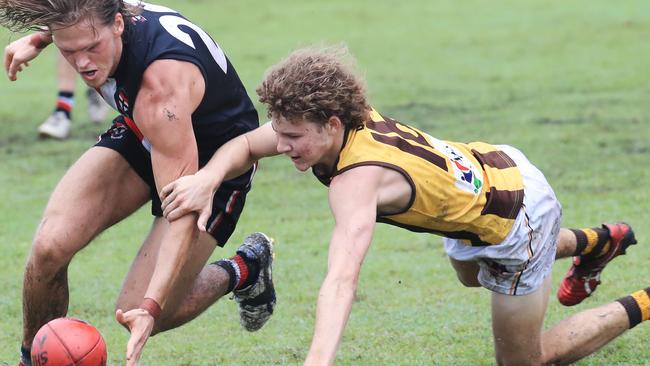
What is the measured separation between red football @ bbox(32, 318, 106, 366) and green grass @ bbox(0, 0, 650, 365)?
135 cm

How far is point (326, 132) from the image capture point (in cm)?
444

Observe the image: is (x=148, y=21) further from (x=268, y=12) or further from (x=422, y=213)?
(x=268, y=12)

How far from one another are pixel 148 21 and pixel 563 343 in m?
2.40

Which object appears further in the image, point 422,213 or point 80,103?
point 80,103

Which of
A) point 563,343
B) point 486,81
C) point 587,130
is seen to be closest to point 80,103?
point 486,81

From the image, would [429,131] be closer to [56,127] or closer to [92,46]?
[56,127]

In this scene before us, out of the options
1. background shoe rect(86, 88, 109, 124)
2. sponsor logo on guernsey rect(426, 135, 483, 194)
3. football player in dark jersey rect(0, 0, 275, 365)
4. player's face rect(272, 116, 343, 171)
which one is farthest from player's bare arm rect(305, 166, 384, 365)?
background shoe rect(86, 88, 109, 124)

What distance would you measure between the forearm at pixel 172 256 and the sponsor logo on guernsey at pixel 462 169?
1062 mm

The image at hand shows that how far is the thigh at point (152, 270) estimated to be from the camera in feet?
17.6

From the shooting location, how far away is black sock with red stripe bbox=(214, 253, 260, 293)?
583 cm

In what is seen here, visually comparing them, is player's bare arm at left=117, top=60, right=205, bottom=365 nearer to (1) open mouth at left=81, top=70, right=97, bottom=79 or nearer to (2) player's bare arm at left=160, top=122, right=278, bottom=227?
(2) player's bare arm at left=160, top=122, right=278, bottom=227

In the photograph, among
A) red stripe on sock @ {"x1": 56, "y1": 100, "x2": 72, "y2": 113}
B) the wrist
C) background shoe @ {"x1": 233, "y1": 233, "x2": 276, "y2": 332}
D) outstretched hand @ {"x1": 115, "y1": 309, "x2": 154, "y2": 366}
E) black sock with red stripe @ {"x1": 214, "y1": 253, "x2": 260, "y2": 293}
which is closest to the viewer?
outstretched hand @ {"x1": 115, "y1": 309, "x2": 154, "y2": 366}

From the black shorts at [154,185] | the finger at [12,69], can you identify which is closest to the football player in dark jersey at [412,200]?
the black shorts at [154,185]

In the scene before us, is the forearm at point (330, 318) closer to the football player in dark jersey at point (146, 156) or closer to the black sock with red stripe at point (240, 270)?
the football player in dark jersey at point (146, 156)
